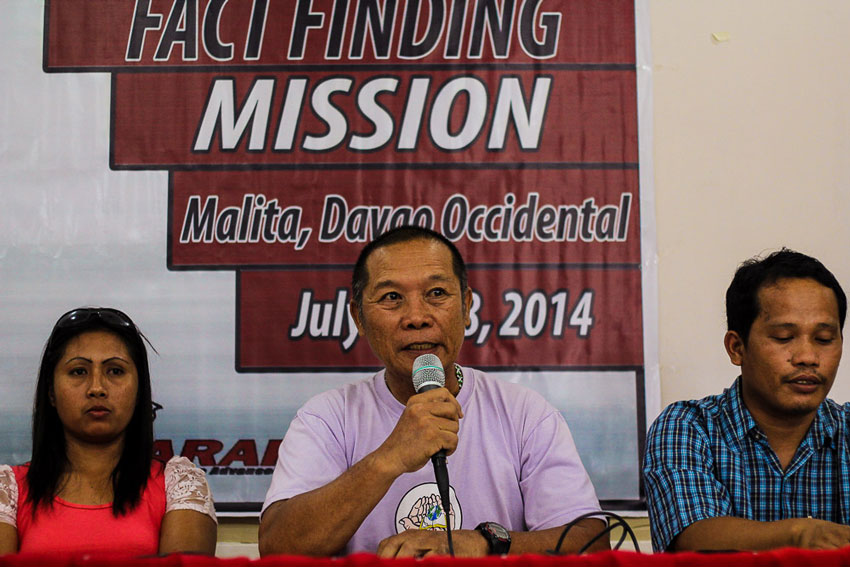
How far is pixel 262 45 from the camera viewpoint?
261 cm

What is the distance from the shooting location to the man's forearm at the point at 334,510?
1551 millimetres

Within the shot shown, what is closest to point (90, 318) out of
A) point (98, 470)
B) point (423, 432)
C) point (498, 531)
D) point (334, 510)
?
point (98, 470)

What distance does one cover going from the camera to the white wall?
2.59 m

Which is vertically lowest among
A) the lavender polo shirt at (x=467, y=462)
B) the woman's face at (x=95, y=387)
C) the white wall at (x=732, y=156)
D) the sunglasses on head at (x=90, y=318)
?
the lavender polo shirt at (x=467, y=462)

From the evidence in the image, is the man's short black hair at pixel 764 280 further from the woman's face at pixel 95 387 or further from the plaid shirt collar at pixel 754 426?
the woman's face at pixel 95 387

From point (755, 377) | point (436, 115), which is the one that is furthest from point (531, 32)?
point (755, 377)

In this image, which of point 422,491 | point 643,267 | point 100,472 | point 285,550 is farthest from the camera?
point 643,267

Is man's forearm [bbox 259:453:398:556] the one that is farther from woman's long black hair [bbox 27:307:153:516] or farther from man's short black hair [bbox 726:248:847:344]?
man's short black hair [bbox 726:248:847:344]

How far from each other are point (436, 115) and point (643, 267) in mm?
719

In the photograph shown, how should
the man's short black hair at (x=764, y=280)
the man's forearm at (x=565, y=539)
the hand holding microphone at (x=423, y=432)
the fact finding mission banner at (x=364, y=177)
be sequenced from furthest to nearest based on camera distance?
the fact finding mission banner at (x=364, y=177) < the man's short black hair at (x=764, y=280) < the man's forearm at (x=565, y=539) < the hand holding microphone at (x=423, y=432)

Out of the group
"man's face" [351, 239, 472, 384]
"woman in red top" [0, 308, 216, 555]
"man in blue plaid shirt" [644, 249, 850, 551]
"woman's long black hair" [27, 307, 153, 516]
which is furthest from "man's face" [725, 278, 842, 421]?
"woman's long black hair" [27, 307, 153, 516]

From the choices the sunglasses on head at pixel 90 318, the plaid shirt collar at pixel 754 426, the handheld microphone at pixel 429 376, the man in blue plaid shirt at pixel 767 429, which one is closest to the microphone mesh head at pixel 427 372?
the handheld microphone at pixel 429 376

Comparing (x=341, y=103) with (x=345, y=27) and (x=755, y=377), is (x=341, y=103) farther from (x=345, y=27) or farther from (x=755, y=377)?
(x=755, y=377)

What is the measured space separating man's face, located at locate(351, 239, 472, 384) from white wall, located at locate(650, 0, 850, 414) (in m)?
0.97
